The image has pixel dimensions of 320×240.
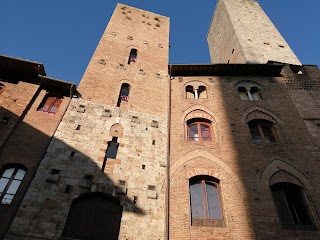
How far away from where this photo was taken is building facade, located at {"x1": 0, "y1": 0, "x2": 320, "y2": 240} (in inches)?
296

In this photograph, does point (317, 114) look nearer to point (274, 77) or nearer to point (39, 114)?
point (274, 77)

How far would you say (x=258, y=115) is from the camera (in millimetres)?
11250

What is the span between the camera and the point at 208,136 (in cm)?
1071

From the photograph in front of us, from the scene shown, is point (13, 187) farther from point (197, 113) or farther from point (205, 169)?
point (197, 113)

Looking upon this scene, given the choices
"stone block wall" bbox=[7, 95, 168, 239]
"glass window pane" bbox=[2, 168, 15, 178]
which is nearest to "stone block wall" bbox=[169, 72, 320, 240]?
"stone block wall" bbox=[7, 95, 168, 239]

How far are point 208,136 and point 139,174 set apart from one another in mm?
3537

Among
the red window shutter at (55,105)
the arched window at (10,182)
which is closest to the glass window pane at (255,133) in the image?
the red window shutter at (55,105)

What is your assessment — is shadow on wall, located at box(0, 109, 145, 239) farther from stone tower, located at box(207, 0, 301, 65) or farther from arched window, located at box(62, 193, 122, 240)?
stone tower, located at box(207, 0, 301, 65)

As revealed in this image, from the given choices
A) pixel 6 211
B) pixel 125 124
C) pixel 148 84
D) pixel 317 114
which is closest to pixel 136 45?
pixel 148 84

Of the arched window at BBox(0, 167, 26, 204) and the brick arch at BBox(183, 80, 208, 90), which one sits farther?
the brick arch at BBox(183, 80, 208, 90)

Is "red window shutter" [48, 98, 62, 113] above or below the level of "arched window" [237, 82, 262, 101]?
below

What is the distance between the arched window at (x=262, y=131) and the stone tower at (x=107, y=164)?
364cm

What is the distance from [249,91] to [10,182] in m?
10.4

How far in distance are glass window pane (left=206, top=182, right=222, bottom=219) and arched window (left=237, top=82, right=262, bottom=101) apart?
5.20 meters
